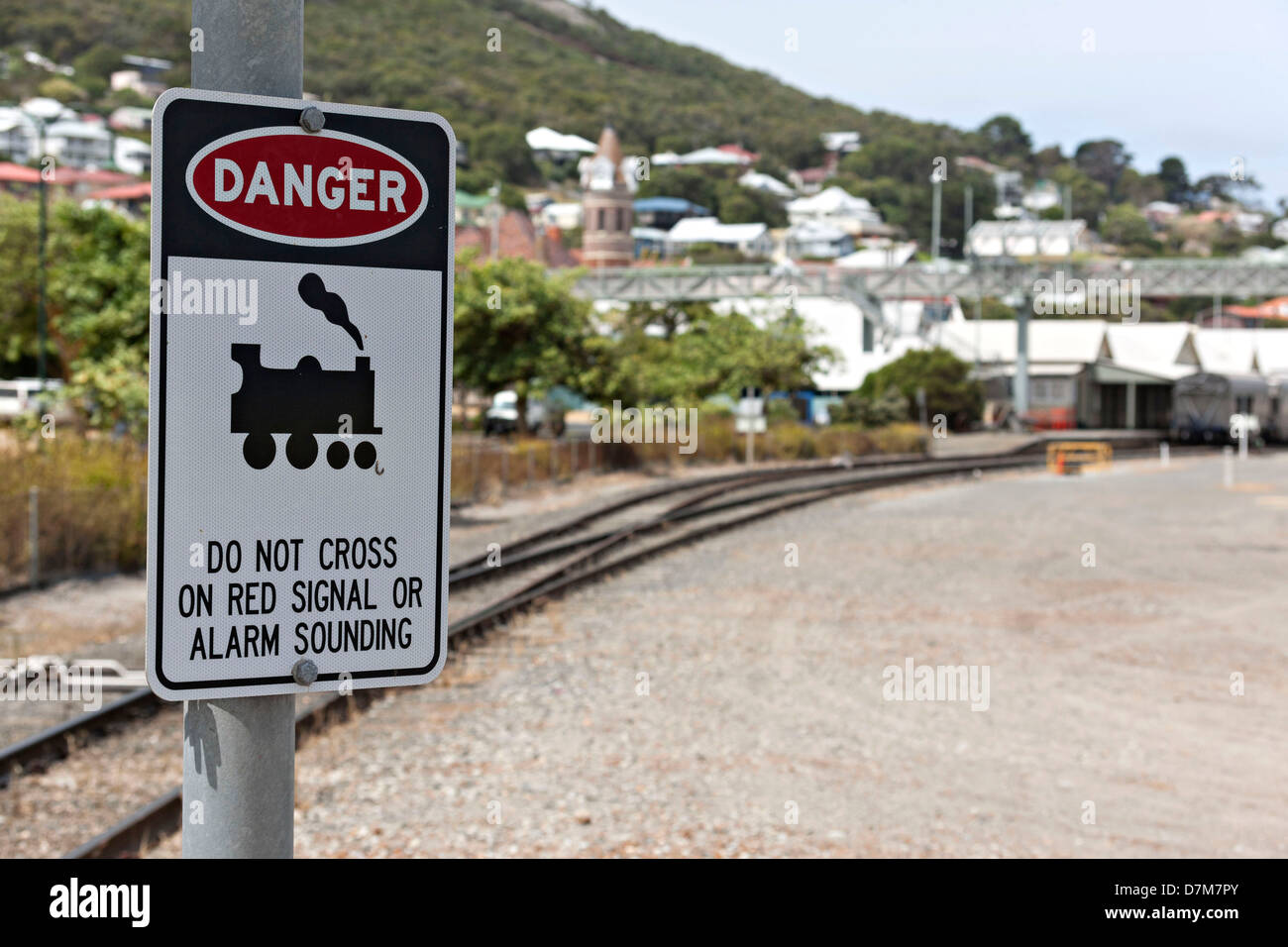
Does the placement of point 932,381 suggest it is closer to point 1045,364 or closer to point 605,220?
point 1045,364

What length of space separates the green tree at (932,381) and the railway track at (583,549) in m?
11.6

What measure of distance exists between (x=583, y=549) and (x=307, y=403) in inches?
865

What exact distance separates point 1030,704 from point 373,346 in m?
A: 12.4

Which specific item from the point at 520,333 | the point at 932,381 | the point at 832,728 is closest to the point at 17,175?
the point at 932,381

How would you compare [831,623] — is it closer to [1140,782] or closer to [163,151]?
[1140,782]

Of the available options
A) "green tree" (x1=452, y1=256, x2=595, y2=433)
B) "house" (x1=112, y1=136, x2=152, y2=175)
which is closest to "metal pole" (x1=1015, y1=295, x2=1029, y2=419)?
"green tree" (x1=452, y1=256, x2=595, y2=433)

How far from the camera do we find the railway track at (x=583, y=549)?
9.62 meters

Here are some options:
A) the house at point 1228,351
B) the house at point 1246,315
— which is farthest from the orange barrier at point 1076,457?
the house at point 1246,315

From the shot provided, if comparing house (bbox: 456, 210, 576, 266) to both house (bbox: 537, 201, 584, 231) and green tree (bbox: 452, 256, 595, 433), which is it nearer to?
green tree (bbox: 452, 256, 595, 433)

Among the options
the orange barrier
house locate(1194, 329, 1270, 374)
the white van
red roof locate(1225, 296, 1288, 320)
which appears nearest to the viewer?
the white van

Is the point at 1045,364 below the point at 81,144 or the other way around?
below

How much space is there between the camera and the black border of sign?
192cm

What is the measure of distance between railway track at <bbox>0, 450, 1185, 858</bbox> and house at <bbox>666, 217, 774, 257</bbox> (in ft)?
403

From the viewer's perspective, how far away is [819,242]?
188750 mm
